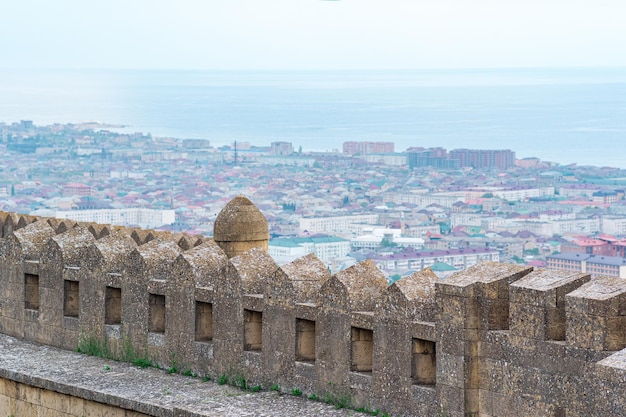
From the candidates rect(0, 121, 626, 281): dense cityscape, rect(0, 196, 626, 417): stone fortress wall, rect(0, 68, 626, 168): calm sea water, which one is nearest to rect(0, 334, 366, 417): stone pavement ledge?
rect(0, 196, 626, 417): stone fortress wall

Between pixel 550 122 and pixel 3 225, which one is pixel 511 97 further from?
pixel 3 225

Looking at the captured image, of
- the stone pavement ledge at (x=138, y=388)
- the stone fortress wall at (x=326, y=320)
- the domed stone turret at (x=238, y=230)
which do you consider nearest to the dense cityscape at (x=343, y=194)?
the domed stone turret at (x=238, y=230)

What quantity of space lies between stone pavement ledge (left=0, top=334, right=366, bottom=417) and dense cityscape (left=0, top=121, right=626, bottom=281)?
47.8 feet

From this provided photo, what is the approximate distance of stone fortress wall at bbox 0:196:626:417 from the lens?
8484mm

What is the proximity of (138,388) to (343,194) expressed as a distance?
68.4 m

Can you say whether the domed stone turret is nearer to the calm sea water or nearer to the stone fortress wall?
the stone fortress wall

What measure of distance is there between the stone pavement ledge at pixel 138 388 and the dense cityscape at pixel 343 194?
14563 millimetres

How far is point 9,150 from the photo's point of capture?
10619 cm

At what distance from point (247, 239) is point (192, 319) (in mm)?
2776

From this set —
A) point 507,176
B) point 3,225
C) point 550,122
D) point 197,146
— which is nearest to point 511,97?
point 550,122

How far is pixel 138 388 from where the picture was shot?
11.5 meters

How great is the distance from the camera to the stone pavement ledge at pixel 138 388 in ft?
34.6

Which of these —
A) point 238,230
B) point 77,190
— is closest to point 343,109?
point 77,190

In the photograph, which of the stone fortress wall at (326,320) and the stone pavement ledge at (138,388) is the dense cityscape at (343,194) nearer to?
the stone fortress wall at (326,320)
